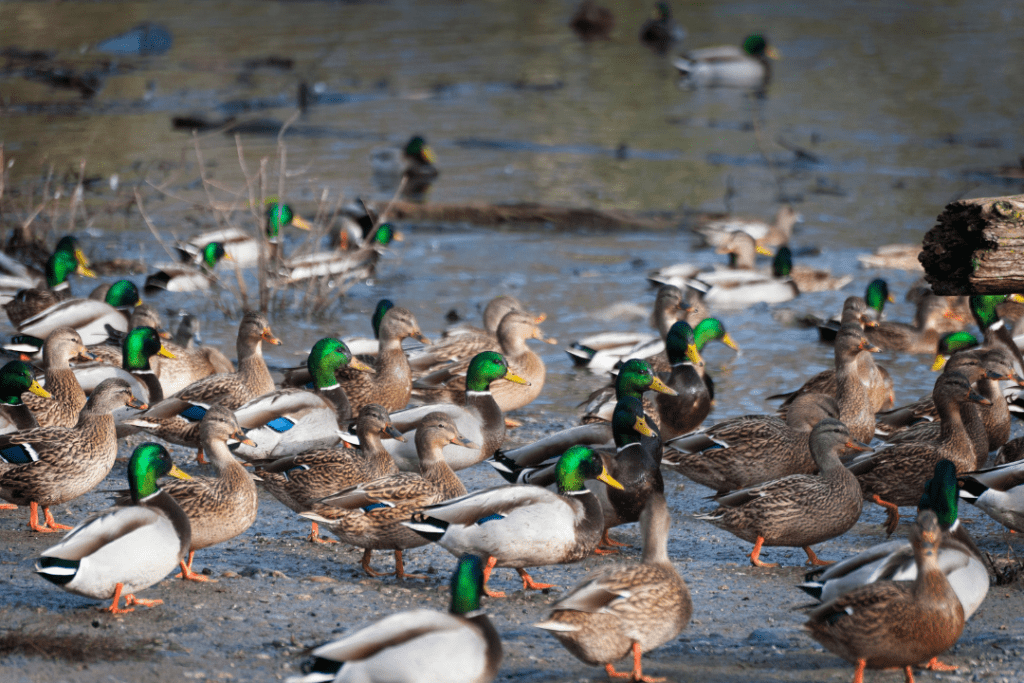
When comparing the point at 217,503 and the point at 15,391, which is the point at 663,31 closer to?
the point at 15,391

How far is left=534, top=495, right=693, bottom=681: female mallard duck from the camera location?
183 inches

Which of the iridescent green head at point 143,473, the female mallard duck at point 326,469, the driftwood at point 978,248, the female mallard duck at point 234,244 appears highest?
the driftwood at point 978,248

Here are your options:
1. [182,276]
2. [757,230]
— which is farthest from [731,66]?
[182,276]

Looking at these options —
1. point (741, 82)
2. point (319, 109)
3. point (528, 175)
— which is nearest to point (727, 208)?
point (528, 175)

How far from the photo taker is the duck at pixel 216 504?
5746 mm

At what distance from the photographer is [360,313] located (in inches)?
475

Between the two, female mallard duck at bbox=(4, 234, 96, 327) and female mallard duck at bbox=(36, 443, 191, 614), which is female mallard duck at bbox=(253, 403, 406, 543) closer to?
female mallard duck at bbox=(36, 443, 191, 614)

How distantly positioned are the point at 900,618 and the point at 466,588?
1.59 m

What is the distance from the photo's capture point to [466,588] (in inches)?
171

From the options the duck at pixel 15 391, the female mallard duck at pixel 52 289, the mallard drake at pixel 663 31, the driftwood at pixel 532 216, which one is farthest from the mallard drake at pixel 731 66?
the duck at pixel 15 391

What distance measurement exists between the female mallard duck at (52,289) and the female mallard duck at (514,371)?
348 centimetres

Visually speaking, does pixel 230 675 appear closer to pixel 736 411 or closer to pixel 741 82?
pixel 736 411

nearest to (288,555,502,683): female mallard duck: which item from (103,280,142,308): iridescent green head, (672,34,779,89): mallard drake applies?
(103,280,142,308): iridescent green head

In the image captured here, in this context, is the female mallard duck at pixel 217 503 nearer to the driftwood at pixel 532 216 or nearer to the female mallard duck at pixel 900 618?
the female mallard duck at pixel 900 618
